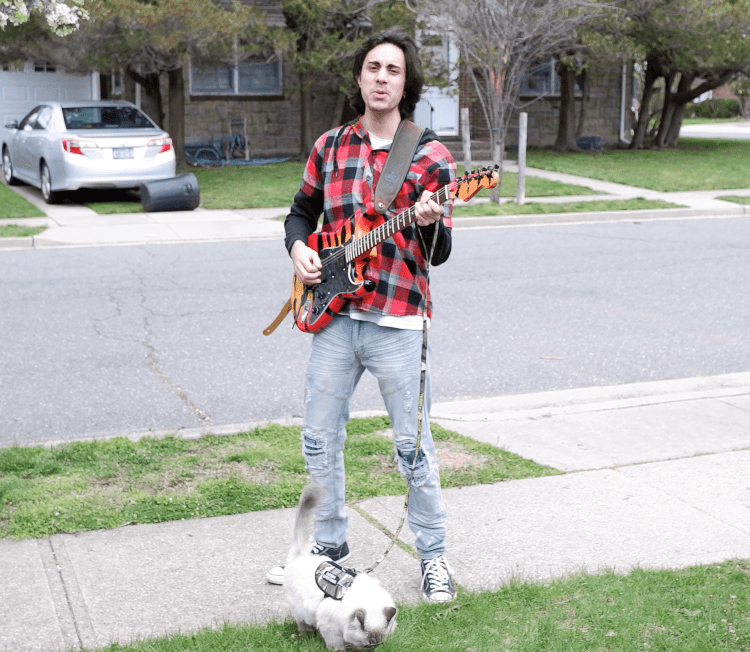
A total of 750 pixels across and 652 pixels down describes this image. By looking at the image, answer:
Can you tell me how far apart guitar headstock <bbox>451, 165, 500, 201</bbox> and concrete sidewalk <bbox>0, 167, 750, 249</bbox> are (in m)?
9.75

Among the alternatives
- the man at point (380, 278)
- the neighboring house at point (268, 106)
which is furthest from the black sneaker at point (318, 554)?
the neighboring house at point (268, 106)

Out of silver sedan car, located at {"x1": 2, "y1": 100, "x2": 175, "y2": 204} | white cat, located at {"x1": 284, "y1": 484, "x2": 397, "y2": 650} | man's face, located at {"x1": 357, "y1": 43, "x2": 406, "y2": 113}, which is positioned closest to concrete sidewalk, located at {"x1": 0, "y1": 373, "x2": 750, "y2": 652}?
white cat, located at {"x1": 284, "y1": 484, "x2": 397, "y2": 650}

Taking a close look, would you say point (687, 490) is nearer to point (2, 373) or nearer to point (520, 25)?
point (2, 373)

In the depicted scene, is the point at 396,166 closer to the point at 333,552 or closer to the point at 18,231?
the point at 333,552

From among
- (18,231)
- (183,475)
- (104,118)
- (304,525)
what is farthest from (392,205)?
(104,118)

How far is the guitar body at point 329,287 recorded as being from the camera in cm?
332

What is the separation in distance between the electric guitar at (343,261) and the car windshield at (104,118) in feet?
43.1

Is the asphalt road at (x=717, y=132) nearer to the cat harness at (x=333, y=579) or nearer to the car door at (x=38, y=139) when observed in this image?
the car door at (x=38, y=139)

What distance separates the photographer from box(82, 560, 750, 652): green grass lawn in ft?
10.3

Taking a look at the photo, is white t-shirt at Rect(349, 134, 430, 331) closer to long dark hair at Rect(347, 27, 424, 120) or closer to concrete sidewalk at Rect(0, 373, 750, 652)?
long dark hair at Rect(347, 27, 424, 120)

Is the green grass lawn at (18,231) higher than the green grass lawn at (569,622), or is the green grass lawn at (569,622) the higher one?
the green grass lawn at (18,231)

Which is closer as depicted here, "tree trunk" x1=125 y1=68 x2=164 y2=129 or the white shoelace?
the white shoelace

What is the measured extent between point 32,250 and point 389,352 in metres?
9.55

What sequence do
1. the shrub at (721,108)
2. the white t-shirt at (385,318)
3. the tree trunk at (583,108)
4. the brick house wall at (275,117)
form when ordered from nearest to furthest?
the white t-shirt at (385,318) → the brick house wall at (275,117) → the tree trunk at (583,108) → the shrub at (721,108)
